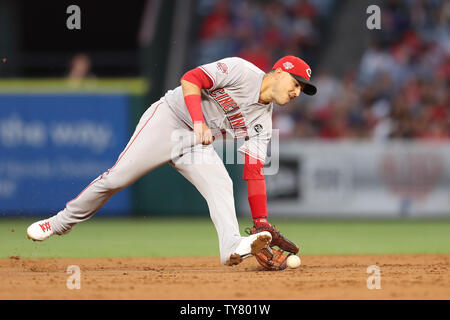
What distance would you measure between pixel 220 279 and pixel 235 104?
1.38 metres

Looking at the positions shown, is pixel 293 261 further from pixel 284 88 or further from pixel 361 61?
pixel 361 61

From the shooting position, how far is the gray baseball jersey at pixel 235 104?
610cm

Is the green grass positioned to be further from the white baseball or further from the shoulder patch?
the shoulder patch

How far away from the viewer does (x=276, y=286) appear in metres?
5.33

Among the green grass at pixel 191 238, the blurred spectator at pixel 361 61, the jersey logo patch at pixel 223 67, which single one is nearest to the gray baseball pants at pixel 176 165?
the jersey logo patch at pixel 223 67

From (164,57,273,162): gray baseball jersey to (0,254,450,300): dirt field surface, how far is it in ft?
3.66

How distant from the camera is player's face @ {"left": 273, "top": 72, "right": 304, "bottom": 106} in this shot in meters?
6.05

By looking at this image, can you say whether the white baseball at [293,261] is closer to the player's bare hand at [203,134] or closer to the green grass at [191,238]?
A: the player's bare hand at [203,134]

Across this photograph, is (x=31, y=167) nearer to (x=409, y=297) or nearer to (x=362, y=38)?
(x=362, y=38)

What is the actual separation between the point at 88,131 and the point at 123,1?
562cm

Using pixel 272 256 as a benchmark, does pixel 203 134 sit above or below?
above

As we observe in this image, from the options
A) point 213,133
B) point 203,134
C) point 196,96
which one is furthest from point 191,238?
point 203,134

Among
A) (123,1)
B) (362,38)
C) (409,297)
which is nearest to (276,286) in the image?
(409,297)

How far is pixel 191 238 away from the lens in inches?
385
